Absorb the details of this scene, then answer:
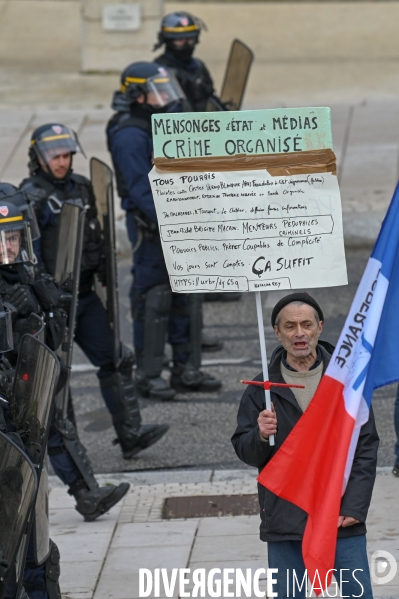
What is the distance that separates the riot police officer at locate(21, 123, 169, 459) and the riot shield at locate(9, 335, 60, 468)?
260 cm

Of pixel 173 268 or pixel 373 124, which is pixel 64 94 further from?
pixel 173 268

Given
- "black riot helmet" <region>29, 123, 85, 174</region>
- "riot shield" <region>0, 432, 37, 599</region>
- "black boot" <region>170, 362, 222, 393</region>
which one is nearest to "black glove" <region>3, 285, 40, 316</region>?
"black riot helmet" <region>29, 123, 85, 174</region>

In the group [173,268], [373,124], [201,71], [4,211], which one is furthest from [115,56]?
[173,268]

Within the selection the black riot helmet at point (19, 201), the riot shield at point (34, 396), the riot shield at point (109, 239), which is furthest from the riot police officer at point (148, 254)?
the riot shield at point (34, 396)

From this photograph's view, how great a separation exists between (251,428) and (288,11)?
18.4 metres

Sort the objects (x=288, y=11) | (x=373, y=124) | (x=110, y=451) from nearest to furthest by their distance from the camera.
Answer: (x=110, y=451) < (x=373, y=124) < (x=288, y=11)

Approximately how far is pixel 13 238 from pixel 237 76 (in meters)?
5.51

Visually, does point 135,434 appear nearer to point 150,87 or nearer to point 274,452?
point 150,87

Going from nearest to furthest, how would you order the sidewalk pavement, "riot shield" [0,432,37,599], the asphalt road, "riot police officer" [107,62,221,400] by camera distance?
"riot shield" [0,432,37,599] < the sidewalk pavement < the asphalt road < "riot police officer" [107,62,221,400]

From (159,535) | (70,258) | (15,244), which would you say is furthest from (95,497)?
(15,244)

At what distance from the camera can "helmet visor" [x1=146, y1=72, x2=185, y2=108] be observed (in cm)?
867

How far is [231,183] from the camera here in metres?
4.83

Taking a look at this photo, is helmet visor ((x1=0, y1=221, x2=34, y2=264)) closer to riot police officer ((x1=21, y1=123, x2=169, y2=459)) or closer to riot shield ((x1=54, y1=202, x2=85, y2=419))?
riot shield ((x1=54, y1=202, x2=85, y2=419))

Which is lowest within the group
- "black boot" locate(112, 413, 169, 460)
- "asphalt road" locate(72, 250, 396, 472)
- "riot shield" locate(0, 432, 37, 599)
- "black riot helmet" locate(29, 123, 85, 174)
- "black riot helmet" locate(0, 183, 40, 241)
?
"asphalt road" locate(72, 250, 396, 472)
